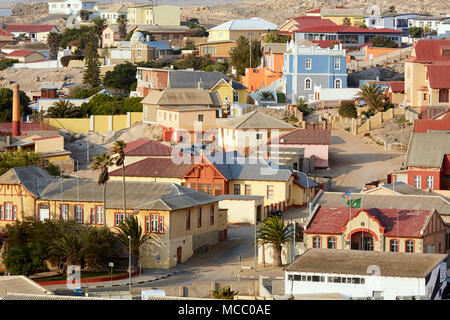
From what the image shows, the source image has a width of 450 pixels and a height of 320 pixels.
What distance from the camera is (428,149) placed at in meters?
76.0

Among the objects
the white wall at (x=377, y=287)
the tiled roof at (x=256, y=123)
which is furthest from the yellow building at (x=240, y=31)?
the white wall at (x=377, y=287)

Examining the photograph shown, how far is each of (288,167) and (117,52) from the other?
68.4 metres

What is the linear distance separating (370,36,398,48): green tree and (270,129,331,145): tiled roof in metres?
48.0

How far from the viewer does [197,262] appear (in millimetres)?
61906

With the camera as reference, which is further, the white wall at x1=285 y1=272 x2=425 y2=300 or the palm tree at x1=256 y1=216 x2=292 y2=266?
the palm tree at x1=256 y1=216 x2=292 y2=266

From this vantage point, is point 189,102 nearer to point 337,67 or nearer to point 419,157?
point 337,67

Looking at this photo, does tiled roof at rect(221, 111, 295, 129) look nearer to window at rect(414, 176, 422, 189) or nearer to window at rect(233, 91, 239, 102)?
window at rect(414, 176, 422, 189)

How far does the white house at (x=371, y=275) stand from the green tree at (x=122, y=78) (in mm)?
75595

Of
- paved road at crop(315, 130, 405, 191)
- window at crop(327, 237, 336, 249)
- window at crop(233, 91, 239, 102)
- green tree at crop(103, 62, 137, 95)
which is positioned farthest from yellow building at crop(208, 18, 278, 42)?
window at crop(327, 237, 336, 249)

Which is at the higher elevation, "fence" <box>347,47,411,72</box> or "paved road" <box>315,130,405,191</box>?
"fence" <box>347,47,411,72</box>

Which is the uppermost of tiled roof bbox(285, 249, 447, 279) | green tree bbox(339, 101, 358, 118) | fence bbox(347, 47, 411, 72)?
fence bbox(347, 47, 411, 72)

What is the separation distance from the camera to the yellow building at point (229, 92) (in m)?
107

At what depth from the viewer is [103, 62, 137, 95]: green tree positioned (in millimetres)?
125500

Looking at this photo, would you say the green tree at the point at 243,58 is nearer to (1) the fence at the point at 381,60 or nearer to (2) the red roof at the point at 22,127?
(1) the fence at the point at 381,60
